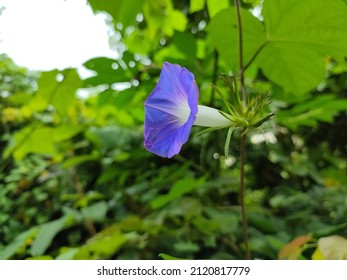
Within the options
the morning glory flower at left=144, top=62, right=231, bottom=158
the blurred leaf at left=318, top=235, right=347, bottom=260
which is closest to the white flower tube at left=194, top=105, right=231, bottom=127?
the morning glory flower at left=144, top=62, right=231, bottom=158

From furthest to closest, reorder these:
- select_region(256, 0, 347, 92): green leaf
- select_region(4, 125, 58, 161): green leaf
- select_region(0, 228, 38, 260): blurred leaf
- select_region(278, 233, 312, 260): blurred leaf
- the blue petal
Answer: select_region(4, 125, 58, 161): green leaf < select_region(0, 228, 38, 260): blurred leaf < select_region(278, 233, 312, 260): blurred leaf < select_region(256, 0, 347, 92): green leaf < the blue petal

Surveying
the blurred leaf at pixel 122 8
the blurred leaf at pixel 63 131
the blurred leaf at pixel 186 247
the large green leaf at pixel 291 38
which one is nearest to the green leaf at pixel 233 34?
the large green leaf at pixel 291 38

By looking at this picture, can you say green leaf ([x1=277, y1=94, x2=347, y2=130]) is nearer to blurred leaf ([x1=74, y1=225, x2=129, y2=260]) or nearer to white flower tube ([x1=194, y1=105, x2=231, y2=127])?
blurred leaf ([x1=74, y1=225, x2=129, y2=260])

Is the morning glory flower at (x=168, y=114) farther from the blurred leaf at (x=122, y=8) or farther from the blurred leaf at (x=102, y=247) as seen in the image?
the blurred leaf at (x=102, y=247)

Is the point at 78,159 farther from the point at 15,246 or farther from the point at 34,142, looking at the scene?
the point at 15,246

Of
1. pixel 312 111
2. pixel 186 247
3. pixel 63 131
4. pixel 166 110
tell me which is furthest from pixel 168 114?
pixel 63 131
